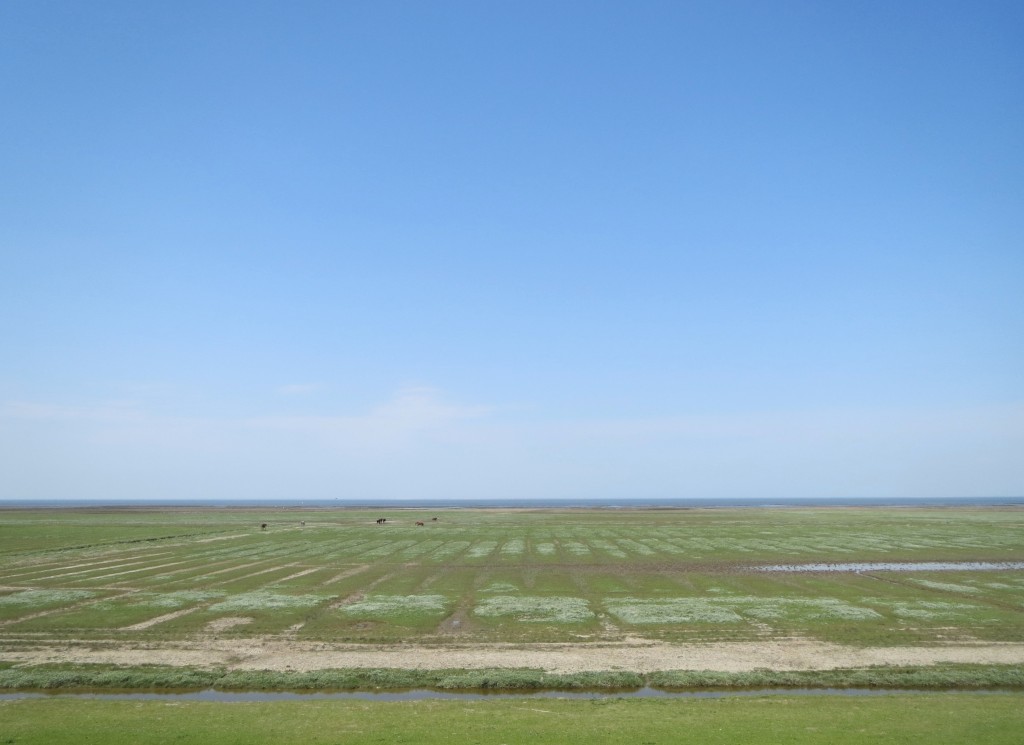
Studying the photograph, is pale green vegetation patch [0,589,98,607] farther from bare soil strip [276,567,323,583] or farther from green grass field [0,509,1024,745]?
bare soil strip [276,567,323,583]

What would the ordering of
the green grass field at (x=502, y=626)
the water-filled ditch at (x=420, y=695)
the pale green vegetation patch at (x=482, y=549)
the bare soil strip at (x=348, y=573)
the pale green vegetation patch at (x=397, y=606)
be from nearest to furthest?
the green grass field at (x=502, y=626)
the water-filled ditch at (x=420, y=695)
the pale green vegetation patch at (x=397, y=606)
the bare soil strip at (x=348, y=573)
the pale green vegetation patch at (x=482, y=549)

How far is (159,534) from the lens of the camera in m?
86.4

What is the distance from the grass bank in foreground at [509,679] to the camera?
75.8ft

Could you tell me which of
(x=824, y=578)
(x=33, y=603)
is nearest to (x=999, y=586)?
(x=824, y=578)

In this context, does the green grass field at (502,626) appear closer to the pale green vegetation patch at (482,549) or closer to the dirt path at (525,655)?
the pale green vegetation patch at (482,549)

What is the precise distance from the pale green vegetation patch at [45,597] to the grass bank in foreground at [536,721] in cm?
1978

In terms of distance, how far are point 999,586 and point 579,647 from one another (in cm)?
3514

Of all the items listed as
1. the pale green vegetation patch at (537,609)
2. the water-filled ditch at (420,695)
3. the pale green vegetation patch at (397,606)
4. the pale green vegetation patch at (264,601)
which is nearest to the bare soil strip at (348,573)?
the pale green vegetation patch at (264,601)

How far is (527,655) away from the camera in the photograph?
26.5 meters

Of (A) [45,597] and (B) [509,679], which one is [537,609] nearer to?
(B) [509,679]

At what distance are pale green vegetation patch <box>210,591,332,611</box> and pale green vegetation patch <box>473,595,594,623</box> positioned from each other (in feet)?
37.3

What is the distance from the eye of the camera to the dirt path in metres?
25.2

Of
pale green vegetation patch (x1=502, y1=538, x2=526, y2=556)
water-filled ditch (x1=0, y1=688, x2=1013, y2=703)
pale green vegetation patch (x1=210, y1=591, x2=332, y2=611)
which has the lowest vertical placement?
water-filled ditch (x1=0, y1=688, x2=1013, y2=703)

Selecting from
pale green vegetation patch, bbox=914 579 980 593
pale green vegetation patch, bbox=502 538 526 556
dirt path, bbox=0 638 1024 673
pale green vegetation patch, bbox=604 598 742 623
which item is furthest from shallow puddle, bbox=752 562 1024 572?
pale green vegetation patch, bbox=502 538 526 556
